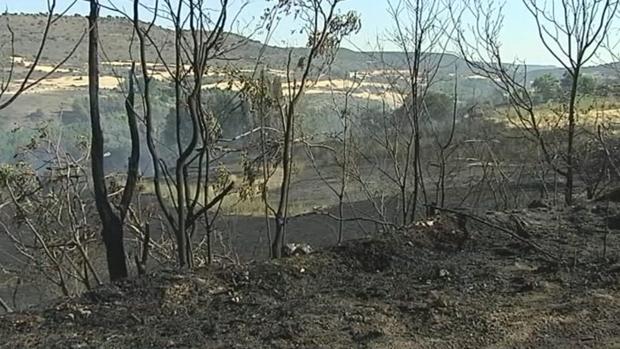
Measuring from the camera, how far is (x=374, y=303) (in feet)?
15.0

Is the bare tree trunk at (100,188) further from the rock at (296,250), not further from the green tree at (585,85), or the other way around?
the green tree at (585,85)

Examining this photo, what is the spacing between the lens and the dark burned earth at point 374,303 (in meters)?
4.03

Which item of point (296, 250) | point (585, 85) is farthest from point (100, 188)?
point (585, 85)

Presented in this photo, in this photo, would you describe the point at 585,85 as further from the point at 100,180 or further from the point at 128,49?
the point at 100,180

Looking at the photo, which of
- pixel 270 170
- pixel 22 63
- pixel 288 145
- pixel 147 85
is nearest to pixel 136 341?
pixel 22 63

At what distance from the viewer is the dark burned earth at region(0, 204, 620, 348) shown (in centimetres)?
403

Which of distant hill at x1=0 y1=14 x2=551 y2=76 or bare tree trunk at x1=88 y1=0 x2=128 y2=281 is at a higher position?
distant hill at x1=0 y1=14 x2=551 y2=76

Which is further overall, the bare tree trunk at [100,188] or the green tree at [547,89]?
the green tree at [547,89]

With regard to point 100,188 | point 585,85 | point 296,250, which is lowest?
point 296,250

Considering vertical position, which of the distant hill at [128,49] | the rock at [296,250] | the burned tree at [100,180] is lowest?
the rock at [296,250]

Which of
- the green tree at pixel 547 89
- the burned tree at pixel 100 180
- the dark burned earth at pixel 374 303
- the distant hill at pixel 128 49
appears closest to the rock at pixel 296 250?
the dark burned earth at pixel 374 303

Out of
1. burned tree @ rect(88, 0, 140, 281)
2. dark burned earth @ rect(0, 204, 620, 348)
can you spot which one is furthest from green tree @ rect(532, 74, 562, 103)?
burned tree @ rect(88, 0, 140, 281)

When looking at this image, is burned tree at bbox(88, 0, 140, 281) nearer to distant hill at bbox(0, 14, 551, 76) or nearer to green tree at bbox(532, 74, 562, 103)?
distant hill at bbox(0, 14, 551, 76)

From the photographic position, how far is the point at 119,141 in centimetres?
917
